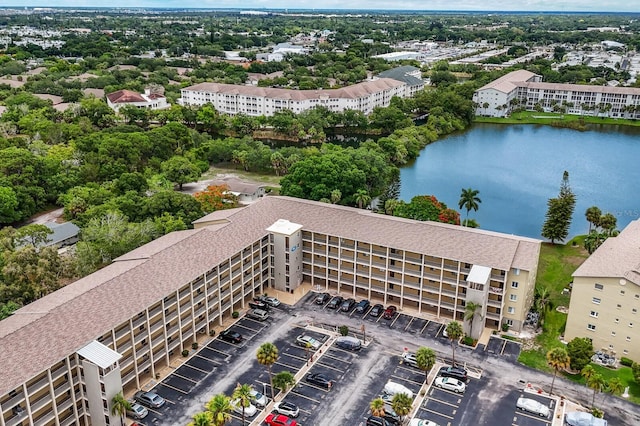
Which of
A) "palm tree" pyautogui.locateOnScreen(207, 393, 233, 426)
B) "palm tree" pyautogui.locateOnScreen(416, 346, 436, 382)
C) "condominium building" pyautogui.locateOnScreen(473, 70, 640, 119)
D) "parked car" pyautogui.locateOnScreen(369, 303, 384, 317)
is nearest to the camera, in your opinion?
"palm tree" pyautogui.locateOnScreen(207, 393, 233, 426)

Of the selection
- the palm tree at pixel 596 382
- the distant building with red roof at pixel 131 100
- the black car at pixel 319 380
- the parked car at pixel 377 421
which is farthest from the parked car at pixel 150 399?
the distant building with red roof at pixel 131 100

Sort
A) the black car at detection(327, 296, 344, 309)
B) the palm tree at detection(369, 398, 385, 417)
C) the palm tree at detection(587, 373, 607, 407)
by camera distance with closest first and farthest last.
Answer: the palm tree at detection(369, 398, 385, 417) → the palm tree at detection(587, 373, 607, 407) → the black car at detection(327, 296, 344, 309)

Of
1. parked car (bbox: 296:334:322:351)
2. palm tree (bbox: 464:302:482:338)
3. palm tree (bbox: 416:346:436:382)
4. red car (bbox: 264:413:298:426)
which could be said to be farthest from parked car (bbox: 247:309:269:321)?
palm tree (bbox: 464:302:482:338)

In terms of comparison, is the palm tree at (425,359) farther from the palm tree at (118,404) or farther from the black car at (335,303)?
the palm tree at (118,404)

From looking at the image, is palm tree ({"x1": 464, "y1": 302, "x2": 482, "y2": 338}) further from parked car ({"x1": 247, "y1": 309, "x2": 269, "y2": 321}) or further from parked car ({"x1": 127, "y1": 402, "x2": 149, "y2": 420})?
parked car ({"x1": 127, "y1": 402, "x2": 149, "y2": 420})

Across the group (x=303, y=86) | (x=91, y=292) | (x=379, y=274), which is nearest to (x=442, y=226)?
(x=379, y=274)

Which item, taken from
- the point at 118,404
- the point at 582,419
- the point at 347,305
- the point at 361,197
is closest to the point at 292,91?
the point at 361,197

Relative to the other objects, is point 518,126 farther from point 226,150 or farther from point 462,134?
point 226,150
